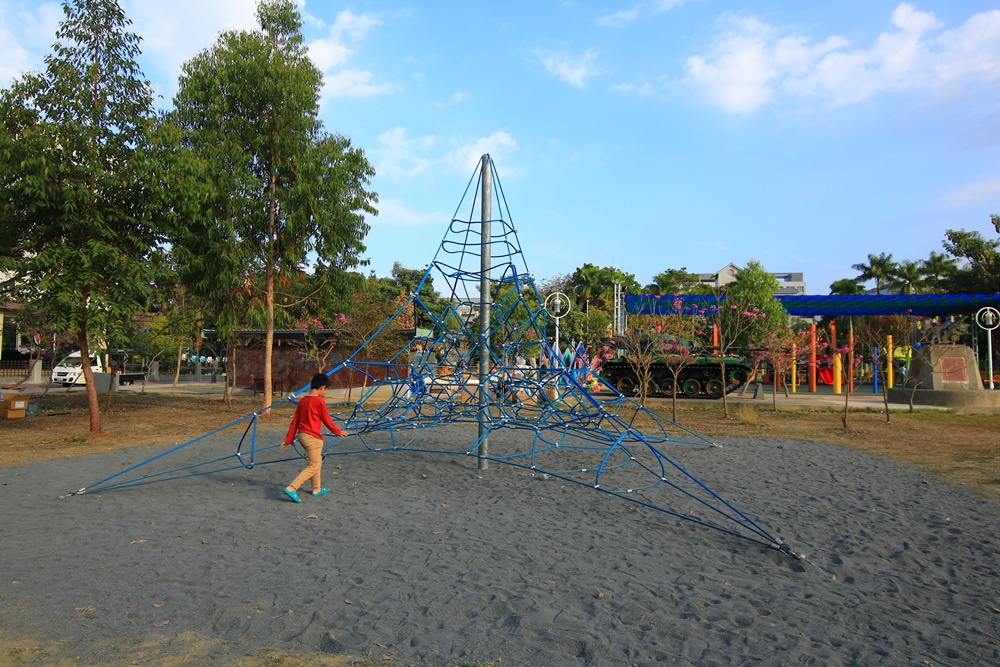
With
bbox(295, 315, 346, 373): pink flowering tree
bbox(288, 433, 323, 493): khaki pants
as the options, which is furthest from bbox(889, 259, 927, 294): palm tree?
bbox(288, 433, 323, 493): khaki pants

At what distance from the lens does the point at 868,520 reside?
18.6ft

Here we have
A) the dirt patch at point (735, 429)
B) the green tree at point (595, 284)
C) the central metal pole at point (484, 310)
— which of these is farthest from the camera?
the green tree at point (595, 284)

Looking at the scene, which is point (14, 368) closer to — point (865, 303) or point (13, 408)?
point (13, 408)

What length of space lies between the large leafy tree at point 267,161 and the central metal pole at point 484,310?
5.77m

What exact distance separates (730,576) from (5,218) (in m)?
10.9

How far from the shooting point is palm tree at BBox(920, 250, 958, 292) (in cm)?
4004

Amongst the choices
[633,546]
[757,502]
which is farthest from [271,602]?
[757,502]

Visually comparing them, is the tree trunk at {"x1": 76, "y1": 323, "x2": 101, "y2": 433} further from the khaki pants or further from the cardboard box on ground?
the khaki pants

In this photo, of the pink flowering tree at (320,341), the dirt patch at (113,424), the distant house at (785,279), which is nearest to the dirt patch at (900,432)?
the pink flowering tree at (320,341)

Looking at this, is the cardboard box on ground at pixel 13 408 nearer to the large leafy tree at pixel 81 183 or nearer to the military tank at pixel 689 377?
the large leafy tree at pixel 81 183

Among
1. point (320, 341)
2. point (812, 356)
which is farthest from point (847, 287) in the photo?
point (320, 341)

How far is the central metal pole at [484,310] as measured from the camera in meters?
7.57

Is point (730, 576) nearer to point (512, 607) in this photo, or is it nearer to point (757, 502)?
point (512, 607)

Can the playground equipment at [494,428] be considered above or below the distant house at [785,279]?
below
